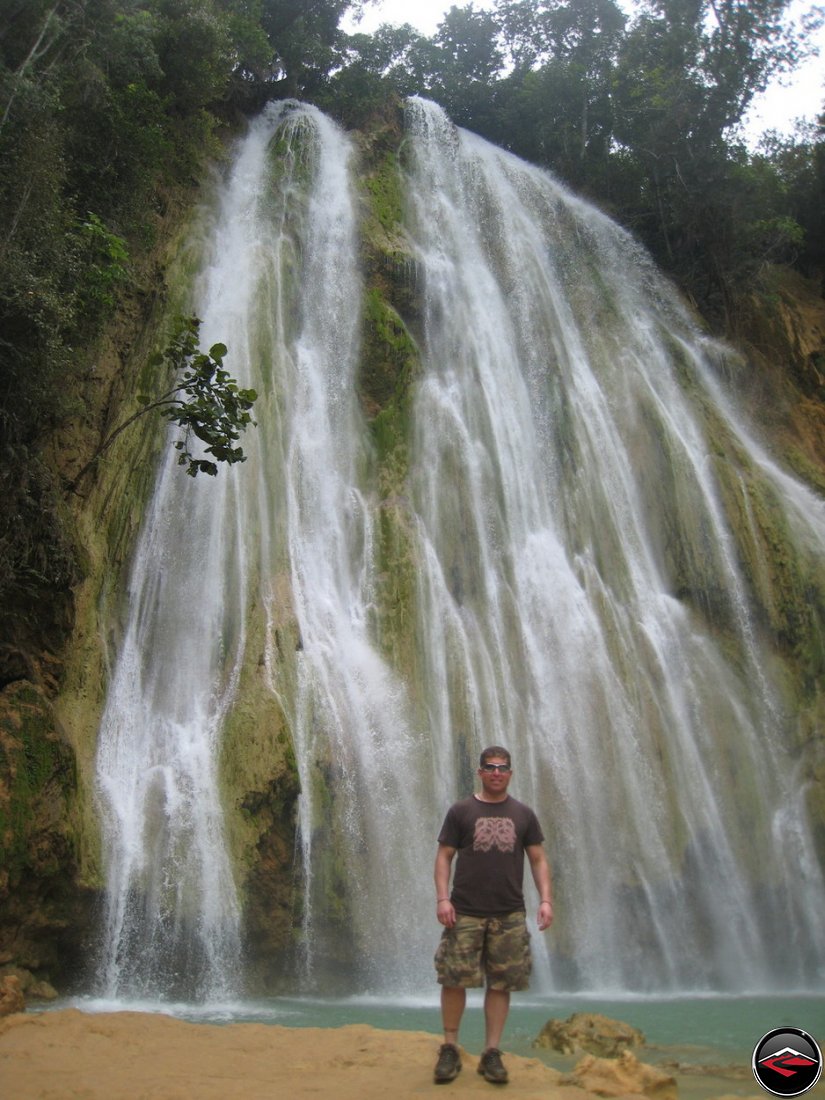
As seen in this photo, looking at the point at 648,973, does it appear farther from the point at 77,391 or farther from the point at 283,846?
the point at 77,391

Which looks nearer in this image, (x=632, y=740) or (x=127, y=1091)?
(x=127, y=1091)

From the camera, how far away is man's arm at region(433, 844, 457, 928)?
450cm

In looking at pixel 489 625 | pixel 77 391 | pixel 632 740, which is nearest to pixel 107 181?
pixel 77 391

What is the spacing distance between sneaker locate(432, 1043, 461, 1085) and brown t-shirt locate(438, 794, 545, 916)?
2.03 ft

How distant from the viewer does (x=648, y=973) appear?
11.1m

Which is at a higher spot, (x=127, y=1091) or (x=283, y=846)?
(x=283, y=846)

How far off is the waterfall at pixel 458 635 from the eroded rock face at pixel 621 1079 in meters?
5.28

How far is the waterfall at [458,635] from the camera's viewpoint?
10.3 m

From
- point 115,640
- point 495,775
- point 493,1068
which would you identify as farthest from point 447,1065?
point 115,640

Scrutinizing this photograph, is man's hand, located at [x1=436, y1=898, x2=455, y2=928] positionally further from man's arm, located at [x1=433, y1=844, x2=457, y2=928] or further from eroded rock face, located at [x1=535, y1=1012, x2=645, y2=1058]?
eroded rock face, located at [x1=535, y1=1012, x2=645, y2=1058]

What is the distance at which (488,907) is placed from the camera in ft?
14.9

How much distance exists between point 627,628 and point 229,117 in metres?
14.1

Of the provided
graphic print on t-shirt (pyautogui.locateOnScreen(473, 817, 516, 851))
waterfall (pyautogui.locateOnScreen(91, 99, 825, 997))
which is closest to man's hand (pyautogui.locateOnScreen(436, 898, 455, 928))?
graphic print on t-shirt (pyautogui.locateOnScreen(473, 817, 516, 851))

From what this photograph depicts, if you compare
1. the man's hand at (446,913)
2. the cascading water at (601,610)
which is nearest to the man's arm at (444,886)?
the man's hand at (446,913)
